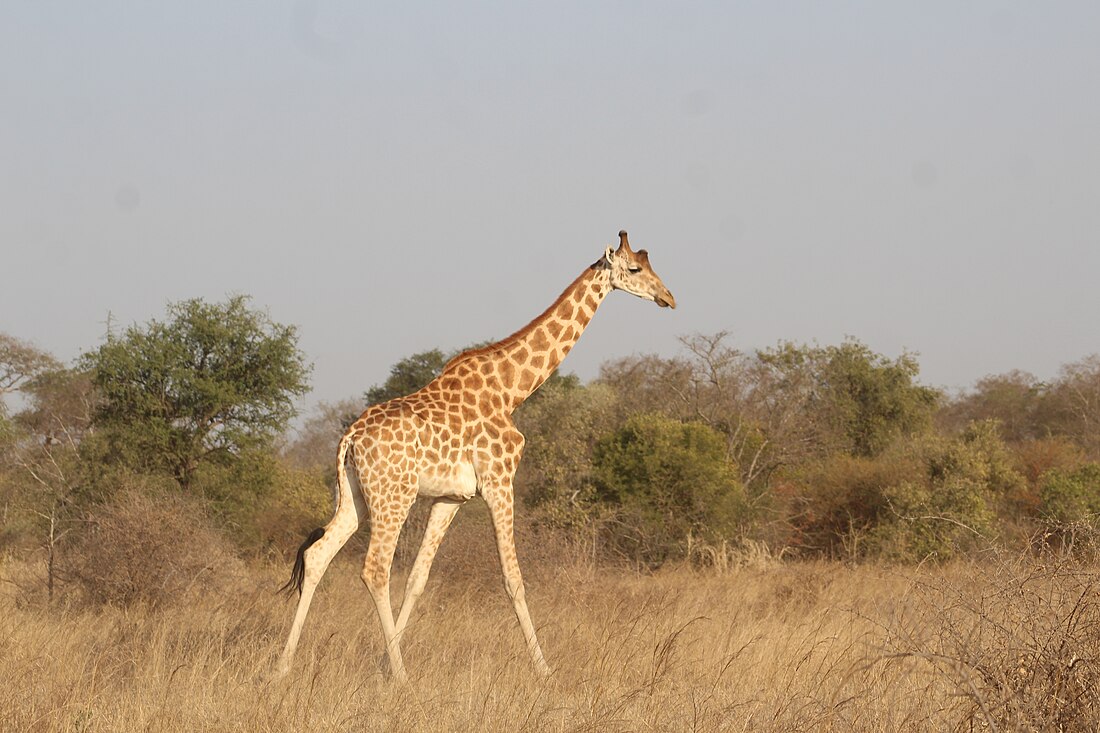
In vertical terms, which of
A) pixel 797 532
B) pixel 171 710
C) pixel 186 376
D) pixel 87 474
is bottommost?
pixel 797 532

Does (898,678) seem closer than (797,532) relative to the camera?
Yes

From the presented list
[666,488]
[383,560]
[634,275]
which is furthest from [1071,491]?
[383,560]

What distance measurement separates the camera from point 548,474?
15.0 meters

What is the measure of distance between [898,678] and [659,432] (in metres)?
9.31

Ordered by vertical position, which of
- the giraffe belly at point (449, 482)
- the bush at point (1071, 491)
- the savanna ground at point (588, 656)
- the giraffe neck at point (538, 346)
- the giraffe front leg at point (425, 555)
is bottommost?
the bush at point (1071, 491)

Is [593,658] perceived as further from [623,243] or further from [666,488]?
[666,488]

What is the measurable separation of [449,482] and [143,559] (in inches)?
118

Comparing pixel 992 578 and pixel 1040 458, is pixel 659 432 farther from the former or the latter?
pixel 992 578

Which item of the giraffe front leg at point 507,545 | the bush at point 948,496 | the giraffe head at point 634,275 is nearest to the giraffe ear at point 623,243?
the giraffe head at point 634,275

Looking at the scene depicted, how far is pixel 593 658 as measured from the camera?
677 centimetres

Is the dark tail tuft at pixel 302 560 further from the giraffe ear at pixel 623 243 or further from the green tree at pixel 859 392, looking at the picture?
the green tree at pixel 859 392

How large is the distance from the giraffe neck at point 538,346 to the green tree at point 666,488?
5.94 meters

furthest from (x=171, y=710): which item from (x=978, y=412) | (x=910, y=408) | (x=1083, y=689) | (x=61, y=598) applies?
(x=978, y=412)

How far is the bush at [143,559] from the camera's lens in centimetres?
898
